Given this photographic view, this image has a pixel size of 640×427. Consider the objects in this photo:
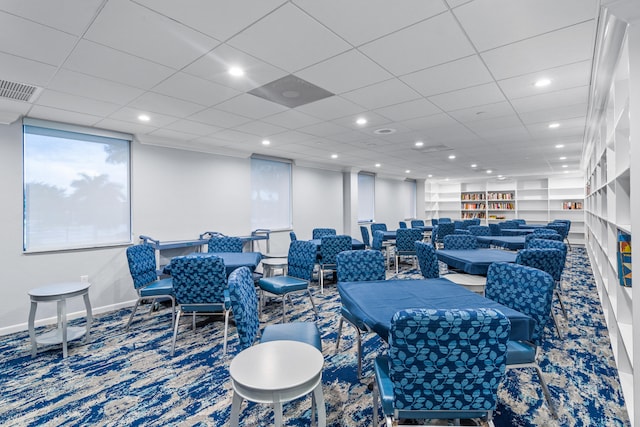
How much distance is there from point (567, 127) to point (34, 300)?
6767 millimetres

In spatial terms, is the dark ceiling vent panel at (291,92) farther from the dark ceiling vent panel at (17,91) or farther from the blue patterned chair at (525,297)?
the blue patterned chair at (525,297)

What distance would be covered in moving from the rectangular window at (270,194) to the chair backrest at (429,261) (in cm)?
385

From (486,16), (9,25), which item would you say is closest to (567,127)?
(486,16)

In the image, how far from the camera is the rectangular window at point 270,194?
643 centimetres

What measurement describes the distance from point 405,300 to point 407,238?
13.4 ft

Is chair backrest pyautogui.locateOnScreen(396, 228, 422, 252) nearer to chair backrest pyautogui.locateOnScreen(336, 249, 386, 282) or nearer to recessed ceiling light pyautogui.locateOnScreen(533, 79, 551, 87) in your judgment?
chair backrest pyautogui.locateOnScreen(336, 249, 386, 282)

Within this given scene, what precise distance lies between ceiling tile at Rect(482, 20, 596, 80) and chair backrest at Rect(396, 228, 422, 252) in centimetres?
366

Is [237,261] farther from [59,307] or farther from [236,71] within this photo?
[236,71]

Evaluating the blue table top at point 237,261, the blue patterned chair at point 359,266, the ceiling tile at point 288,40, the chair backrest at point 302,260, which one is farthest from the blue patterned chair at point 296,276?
the ceiling tile at point 288,40

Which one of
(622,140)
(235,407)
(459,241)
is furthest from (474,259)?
(235,407)

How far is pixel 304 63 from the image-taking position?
8.00ft

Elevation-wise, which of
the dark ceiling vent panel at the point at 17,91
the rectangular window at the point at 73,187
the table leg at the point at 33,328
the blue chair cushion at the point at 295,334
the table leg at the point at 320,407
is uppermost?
the dark ceiling vent panel at the point at 17,91

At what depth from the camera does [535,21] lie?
6.24ft

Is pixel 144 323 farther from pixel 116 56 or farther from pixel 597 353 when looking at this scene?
pixel 597 353
